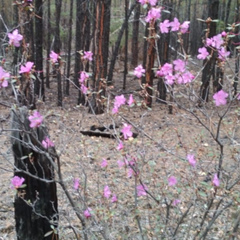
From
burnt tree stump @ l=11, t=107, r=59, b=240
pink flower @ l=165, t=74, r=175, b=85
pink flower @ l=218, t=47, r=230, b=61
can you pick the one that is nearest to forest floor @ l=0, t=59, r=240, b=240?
burnt tree stump @ l=11, t=107, r=59, b=240

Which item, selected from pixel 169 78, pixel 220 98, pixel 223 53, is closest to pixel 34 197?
pixel 169 78

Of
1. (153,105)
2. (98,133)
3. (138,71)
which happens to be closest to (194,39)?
(153,105)

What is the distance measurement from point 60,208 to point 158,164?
1815 millimetres

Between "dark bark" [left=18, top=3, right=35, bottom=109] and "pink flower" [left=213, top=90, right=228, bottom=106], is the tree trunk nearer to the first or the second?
"dark bark" [left=18, top=3, right=35, bottom=109]

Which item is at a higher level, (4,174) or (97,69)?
(97,69)

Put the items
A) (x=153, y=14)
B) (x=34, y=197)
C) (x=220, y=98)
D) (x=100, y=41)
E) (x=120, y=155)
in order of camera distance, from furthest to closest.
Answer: (x=100, y=41)
(x=120, y=155)
(x=34, y=197)
(x=153, y=14)
(x=220, y=98)

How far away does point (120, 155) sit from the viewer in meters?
4.44

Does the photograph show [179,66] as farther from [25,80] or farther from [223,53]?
[25,80]

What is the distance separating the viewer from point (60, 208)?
339cm

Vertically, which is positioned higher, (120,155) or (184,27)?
(184,27)

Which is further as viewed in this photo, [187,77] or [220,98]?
[187,77]

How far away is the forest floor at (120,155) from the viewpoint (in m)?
2.33

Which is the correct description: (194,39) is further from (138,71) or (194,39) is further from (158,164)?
(138,71)

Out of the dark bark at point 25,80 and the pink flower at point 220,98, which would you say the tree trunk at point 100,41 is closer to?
the dark bark at point 25,80
